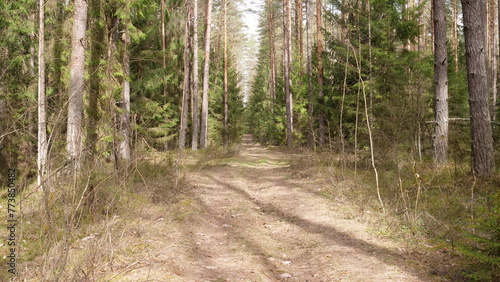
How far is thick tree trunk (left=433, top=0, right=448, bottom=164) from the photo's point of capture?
30.6ft

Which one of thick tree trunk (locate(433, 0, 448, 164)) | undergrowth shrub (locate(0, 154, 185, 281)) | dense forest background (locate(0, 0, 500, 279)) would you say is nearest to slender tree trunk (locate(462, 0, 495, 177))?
dense forest background (locate(0, 0, 500, 279))

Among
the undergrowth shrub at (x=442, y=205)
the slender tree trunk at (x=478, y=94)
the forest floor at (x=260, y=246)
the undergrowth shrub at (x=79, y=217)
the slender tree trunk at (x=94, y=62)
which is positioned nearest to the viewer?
the undergrowth shrub at (x=79, y=217)

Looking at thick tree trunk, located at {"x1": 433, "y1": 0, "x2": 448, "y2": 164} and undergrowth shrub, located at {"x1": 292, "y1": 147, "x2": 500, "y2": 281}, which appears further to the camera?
thick tree trunk, located at {"x1": 433, "y1": 0, "x2": 448, "y2": 164}

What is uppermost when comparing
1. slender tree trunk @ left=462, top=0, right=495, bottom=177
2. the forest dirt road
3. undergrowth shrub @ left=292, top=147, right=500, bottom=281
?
slender tree trunk @ left=462, top=0, right=495, bottom=177

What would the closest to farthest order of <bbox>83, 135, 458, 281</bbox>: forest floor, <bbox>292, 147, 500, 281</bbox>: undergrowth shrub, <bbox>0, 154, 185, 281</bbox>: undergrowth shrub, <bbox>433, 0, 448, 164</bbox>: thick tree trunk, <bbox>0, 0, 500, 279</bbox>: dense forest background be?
<bbox>0, 154, 185, 281</bbox>: undergrowth shrub < <bbox>292, 147, 500, 281</bbox>: undergrowth shrub < <bbox>83, 135, 458, 281</bbox>: forest floor < <bbox>0, 0, 500, 279</bbox>: dense forest background < <bbox>433, 0, 448, 164</bbox>: thick tree trunk

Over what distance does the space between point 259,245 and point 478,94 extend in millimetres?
5581

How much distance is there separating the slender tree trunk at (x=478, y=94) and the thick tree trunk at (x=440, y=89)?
6.83 feet

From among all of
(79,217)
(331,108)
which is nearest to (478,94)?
(79,217)

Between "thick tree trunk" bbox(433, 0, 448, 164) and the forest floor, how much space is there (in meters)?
3.75

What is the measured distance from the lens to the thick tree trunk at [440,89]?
9328mm

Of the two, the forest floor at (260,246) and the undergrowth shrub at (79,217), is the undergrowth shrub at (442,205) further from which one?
the undergrowth shrub at (79,217)

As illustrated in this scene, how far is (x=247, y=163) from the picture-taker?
15953mm

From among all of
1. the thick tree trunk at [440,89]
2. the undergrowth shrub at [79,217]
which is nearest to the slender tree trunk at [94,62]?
the undergrowth shrub at [79,217]

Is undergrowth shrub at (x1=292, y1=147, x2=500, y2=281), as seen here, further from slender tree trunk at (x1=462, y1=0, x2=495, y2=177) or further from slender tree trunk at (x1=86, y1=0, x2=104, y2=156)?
slender tree trunk at (x1=86, y1=0, x2=104, y2=156)
